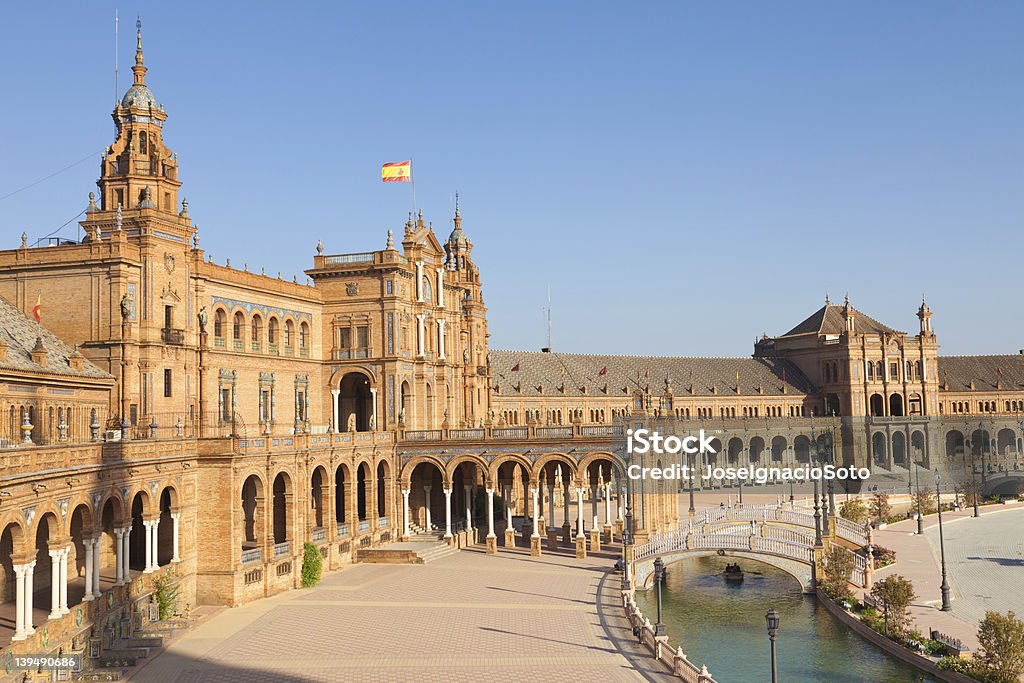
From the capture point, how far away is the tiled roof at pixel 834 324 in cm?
13838

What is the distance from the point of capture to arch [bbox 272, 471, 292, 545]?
184ft

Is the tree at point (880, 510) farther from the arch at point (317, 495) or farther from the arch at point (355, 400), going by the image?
the arch at point (317, 495)

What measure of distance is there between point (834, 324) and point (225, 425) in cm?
10175

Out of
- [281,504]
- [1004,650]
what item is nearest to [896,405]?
[281,504]

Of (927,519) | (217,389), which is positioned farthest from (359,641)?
(927,519)

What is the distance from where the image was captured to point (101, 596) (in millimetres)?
39906

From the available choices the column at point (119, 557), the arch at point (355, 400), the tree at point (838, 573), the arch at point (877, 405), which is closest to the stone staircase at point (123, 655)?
the column at point (119, 557)

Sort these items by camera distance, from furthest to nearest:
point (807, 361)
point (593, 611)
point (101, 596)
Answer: point (807, 361), point (593, 611), point (101, 596)

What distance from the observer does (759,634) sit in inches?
1959

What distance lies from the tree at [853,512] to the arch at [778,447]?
42.3 m

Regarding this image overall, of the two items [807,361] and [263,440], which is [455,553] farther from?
[807,361]

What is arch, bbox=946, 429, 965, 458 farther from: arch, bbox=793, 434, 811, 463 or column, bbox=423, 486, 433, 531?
column, bbox=423, 486, 433, 531

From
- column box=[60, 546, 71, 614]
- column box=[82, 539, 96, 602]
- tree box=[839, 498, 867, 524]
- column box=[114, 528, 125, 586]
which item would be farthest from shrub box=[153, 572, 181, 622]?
tree box=[839, 498, 867, 524]

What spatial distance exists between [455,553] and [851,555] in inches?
949
